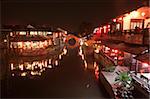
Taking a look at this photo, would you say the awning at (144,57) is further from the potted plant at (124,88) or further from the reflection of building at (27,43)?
the reflection of building at (27,43)

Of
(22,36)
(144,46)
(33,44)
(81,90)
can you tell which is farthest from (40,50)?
(144,46)

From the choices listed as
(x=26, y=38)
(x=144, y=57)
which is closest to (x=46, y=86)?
(x=144, y=57)

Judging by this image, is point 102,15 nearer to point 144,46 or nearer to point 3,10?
point 3,10

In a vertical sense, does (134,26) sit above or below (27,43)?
above

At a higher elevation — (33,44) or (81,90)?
(33,44)

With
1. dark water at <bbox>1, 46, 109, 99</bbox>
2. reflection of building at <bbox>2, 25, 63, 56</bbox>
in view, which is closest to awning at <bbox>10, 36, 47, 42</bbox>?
reflection of building at <bbox>2, 25, 63, 56</bbox>

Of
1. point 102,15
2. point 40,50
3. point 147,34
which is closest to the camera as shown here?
point 102,15

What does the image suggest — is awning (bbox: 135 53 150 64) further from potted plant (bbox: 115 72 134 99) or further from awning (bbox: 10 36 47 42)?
awning (bbox: 10 36 47 42)

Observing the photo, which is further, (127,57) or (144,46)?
(127,57)

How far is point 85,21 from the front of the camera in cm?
312

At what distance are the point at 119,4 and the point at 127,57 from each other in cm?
759

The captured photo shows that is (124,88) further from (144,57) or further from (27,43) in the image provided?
(27,43)

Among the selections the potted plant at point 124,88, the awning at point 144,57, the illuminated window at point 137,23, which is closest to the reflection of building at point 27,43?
the illuminated window at point 137,23

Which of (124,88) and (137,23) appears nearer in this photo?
(124,88)
